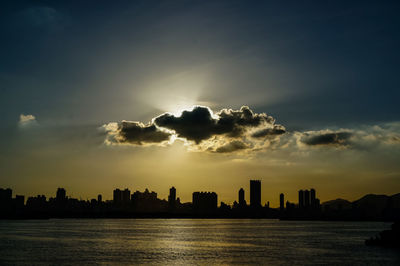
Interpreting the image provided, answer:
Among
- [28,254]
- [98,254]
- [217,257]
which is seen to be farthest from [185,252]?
[28,254]

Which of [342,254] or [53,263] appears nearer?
[53,263]

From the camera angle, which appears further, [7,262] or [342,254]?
[342,254]

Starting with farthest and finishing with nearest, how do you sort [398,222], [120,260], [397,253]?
[398,222]
[397,253]
[120,260]

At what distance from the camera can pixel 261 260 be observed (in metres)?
83.8

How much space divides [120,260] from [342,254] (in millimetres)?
53133

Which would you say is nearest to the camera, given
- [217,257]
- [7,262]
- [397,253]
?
[7,262]

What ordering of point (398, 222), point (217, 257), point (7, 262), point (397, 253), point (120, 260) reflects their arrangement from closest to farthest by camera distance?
1. point (7, 262)
2. point (120, 260)
3. point (217, 257)
4. point (397, 253)
5. point (398, 222)

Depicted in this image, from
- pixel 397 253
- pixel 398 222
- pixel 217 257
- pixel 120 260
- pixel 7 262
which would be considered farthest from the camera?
pixel 398 222

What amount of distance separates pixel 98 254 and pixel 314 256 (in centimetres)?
4980

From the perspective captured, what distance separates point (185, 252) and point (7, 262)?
136 feet

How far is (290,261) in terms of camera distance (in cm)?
8212

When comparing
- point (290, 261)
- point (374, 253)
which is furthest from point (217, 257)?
point (374, 253)

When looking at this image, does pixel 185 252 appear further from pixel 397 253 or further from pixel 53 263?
pixel 397 253

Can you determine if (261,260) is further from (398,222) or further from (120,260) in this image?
(398,222)
